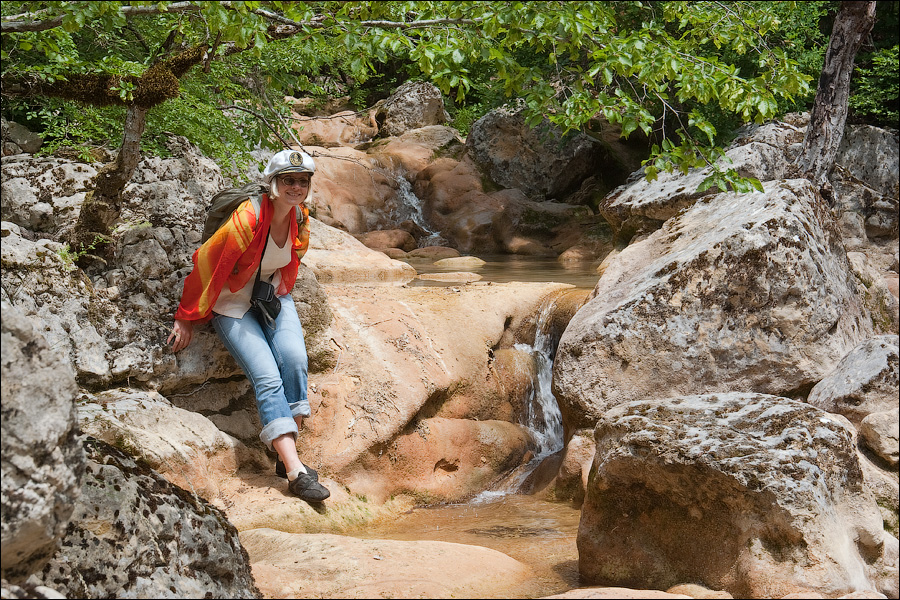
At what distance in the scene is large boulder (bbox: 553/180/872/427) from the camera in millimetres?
5605

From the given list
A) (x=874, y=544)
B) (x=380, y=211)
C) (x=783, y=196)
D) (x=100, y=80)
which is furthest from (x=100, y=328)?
(x=380, y=211)

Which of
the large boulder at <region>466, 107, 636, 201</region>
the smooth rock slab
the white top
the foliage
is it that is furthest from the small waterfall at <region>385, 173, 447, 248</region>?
the smooth rock slab

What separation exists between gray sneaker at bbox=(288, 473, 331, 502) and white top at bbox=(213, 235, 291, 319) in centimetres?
113

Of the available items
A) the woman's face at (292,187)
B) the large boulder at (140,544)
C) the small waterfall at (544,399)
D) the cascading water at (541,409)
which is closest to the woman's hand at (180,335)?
the woman's face at (292,187)

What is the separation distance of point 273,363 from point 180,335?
67cm

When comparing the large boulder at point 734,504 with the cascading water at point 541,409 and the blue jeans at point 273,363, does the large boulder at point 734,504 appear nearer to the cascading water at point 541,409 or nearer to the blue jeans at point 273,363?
the blue jeans at point 273,363

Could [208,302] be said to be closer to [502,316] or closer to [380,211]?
[502,316]

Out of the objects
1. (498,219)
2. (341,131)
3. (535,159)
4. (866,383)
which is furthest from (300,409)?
(341,131)

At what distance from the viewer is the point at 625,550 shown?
150 inches

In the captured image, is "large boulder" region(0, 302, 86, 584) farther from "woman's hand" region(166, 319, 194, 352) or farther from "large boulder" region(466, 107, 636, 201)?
"large boulder" region(466, 107, 636, 201)

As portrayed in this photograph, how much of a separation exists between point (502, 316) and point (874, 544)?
4.35 meters

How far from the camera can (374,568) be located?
3.56 m

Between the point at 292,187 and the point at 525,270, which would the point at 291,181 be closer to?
the point at 292,187

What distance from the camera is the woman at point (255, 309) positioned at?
4785 mm
